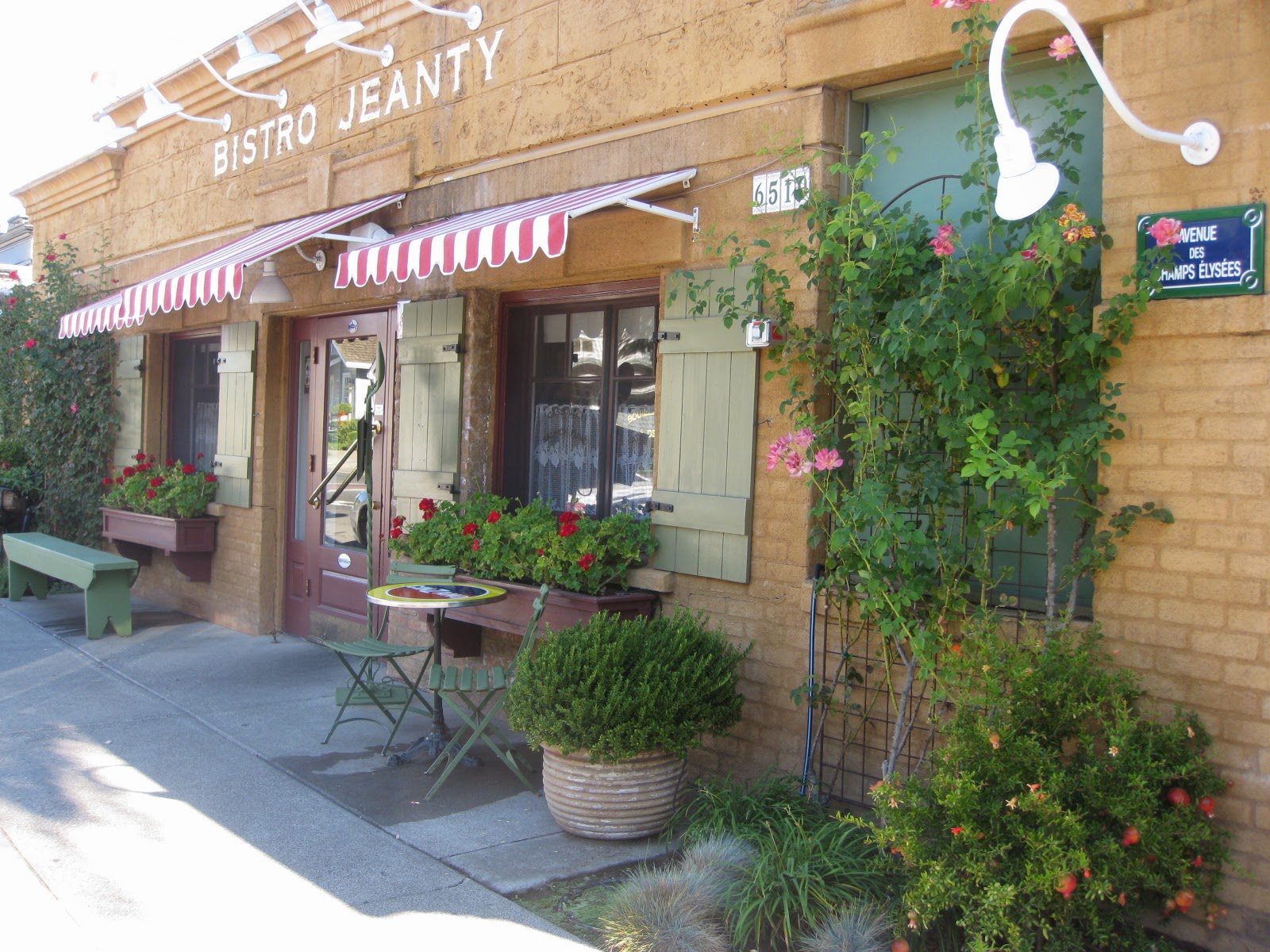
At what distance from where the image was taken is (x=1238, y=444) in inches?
139

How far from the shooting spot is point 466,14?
6.64 m

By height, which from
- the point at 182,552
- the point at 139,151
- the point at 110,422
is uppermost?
the point at 139,151

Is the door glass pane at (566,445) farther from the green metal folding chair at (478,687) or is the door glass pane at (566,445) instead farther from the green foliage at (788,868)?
the green foliage at (788,868)

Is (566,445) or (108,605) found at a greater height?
(566,445)

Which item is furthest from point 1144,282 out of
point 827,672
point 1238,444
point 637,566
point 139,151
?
point 139,151

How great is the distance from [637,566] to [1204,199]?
2914 millimetres

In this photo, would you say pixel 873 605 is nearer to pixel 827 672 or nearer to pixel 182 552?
pixel 827 672

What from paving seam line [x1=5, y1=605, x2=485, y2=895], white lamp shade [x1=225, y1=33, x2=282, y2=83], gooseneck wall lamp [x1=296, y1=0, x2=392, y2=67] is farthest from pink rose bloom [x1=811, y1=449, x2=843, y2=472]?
white lamp shade [x1=225, y1=33, x2=282, y2=83]

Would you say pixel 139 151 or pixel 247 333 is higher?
pixel 139 151

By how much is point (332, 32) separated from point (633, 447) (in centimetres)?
348

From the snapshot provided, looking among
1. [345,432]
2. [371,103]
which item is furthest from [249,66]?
[345,432]

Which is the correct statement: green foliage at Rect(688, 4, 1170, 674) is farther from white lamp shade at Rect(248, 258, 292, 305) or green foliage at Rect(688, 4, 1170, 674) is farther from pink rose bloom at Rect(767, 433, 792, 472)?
white lamp shade at Rect(248, 258, 292, 305)

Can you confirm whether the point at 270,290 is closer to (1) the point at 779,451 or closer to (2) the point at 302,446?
(2) the point at 302,446

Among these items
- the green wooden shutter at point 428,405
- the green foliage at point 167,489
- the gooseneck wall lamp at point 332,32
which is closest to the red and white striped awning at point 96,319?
the green foliage at point 167,489
